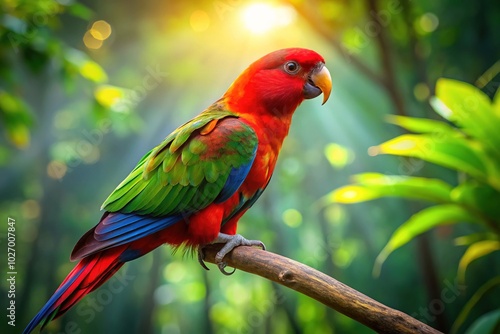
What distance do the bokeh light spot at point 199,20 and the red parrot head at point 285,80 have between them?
1516 millimetres

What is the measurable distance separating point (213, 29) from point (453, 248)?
1.71 metres

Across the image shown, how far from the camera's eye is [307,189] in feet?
8.92

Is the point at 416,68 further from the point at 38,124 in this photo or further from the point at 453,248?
the point at 38,124

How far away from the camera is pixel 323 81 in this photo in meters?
1.18

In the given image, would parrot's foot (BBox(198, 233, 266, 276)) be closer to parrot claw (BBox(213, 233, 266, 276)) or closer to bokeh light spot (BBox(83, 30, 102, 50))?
parrot claw (BBox(213, 233, 266, 276))

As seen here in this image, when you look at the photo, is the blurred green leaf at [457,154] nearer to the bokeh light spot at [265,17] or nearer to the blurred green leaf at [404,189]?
the blurred green leaf at [404,189]

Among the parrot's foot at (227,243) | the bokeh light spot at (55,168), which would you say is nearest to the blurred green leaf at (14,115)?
the bokeh light spot at (55,168)

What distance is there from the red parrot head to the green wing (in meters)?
0.09

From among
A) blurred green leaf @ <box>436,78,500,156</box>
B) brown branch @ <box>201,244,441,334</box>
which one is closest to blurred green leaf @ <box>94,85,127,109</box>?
brown branch @ <box>201,244,441,334</box>

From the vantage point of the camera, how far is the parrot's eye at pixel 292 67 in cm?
119

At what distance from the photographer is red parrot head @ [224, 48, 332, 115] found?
1.18 metres

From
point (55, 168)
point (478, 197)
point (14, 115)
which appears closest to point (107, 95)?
point (14, 115)

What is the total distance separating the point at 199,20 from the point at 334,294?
6.79 ft

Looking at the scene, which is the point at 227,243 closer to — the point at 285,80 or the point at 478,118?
the point at 285,80
